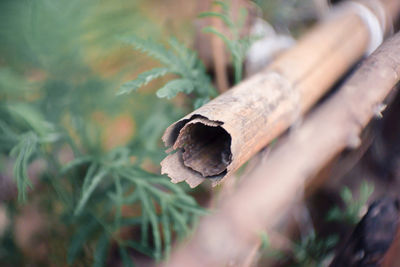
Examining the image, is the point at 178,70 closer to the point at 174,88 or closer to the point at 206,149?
the point at 174,88

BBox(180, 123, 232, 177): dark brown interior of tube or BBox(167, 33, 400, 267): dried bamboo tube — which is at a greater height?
BBox(180, 123, 232, 177): dark brown interior of tube

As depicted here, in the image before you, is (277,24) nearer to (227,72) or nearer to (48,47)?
(227,72)

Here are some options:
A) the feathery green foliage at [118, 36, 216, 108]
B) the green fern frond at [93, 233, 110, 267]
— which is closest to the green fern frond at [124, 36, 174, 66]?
the feathery green foliage at [118, 36, 216, 108]

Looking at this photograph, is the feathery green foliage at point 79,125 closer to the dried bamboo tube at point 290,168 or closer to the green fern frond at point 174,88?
the green fern frond at point 174,88

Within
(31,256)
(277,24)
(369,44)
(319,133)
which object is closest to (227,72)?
(277,24)

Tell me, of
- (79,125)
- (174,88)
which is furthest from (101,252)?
(174,88)

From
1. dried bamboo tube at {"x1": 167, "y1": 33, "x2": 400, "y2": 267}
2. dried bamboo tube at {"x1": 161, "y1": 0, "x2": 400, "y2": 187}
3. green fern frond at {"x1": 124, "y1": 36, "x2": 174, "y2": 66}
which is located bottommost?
dried bamboo tube at {"x1": 167, "y1": 33, "x2": 400, "y2": 267}

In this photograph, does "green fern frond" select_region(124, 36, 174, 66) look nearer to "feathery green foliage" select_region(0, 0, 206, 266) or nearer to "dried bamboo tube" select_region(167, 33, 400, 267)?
"feathery green foliage" select_region(0, 0, 206, 266)
